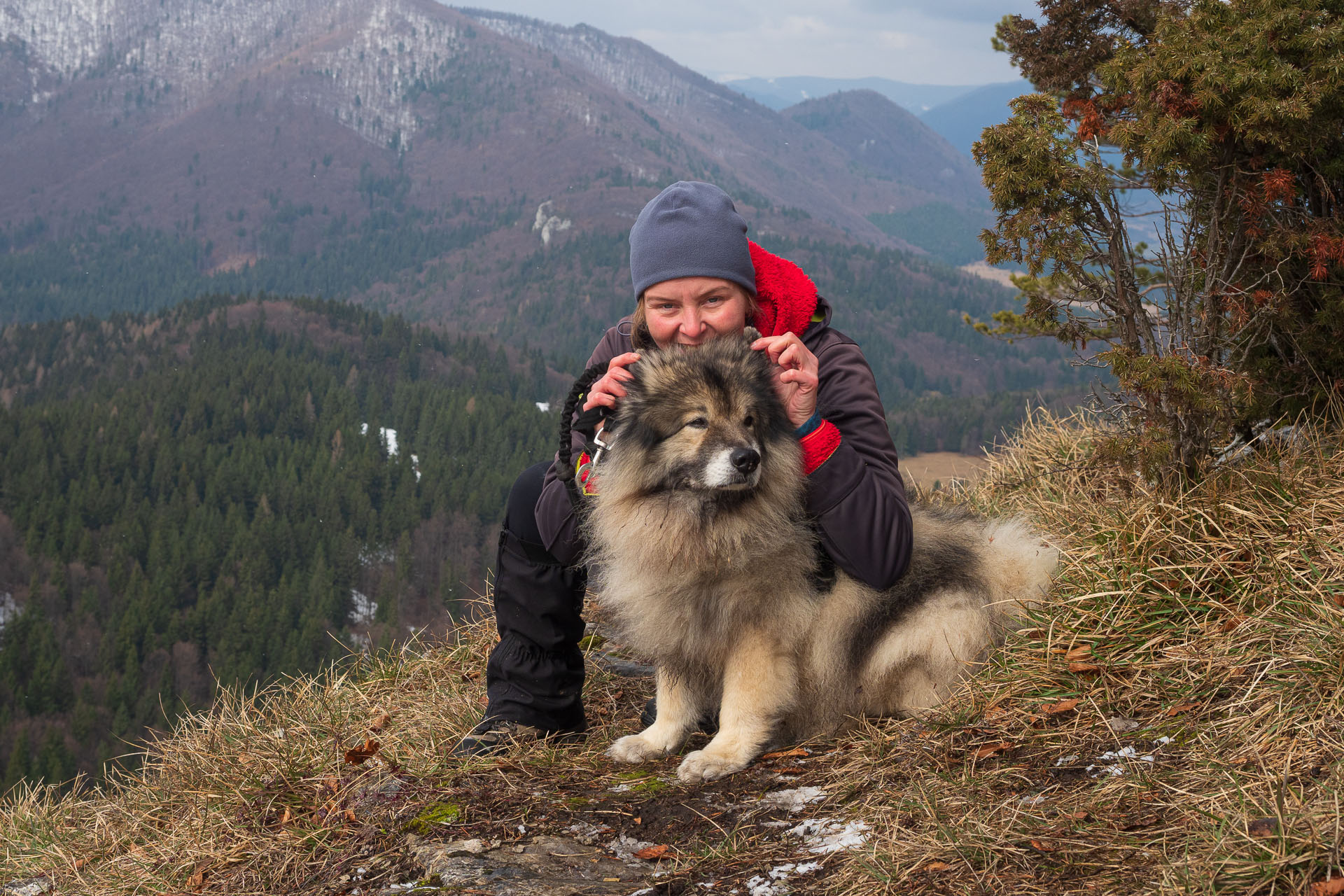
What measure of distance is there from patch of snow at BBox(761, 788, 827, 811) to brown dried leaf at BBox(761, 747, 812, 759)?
238 millimetres

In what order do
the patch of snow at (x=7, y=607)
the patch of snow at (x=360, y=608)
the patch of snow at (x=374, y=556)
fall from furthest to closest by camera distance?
the patch of snow at (x=374, y=556) < the patch of snow at (x=360, y=608) < the patch of snow at (x=7, y=607)

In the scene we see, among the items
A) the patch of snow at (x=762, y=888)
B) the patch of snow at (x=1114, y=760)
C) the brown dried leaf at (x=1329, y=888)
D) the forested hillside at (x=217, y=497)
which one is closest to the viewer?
the brown dried leaf at (x=1329, y=888)

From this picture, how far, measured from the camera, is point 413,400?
10819cm

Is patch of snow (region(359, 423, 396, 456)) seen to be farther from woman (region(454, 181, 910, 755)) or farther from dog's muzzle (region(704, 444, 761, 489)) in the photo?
dog's muzzle (region(704, 444, 761, 489))

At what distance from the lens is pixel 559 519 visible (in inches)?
138

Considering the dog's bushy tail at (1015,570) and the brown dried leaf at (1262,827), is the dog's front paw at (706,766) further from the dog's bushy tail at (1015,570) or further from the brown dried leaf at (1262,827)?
the brown dried leaf at (1262,827)

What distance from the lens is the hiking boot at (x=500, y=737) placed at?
3.54 m

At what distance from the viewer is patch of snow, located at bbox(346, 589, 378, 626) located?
257ft

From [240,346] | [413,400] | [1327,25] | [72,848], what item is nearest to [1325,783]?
[1327,25]

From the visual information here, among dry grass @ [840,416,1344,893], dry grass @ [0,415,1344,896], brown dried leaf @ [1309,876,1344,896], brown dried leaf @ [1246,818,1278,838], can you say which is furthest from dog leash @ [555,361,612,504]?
brown dried leaf @ [1309,876,1344,896]

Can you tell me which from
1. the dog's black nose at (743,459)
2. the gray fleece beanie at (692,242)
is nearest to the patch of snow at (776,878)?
the dog's black nose at (743,459)

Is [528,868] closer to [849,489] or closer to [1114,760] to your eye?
[849,489]

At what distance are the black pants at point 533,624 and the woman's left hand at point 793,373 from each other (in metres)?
1.17

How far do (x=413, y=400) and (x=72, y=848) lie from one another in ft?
355
